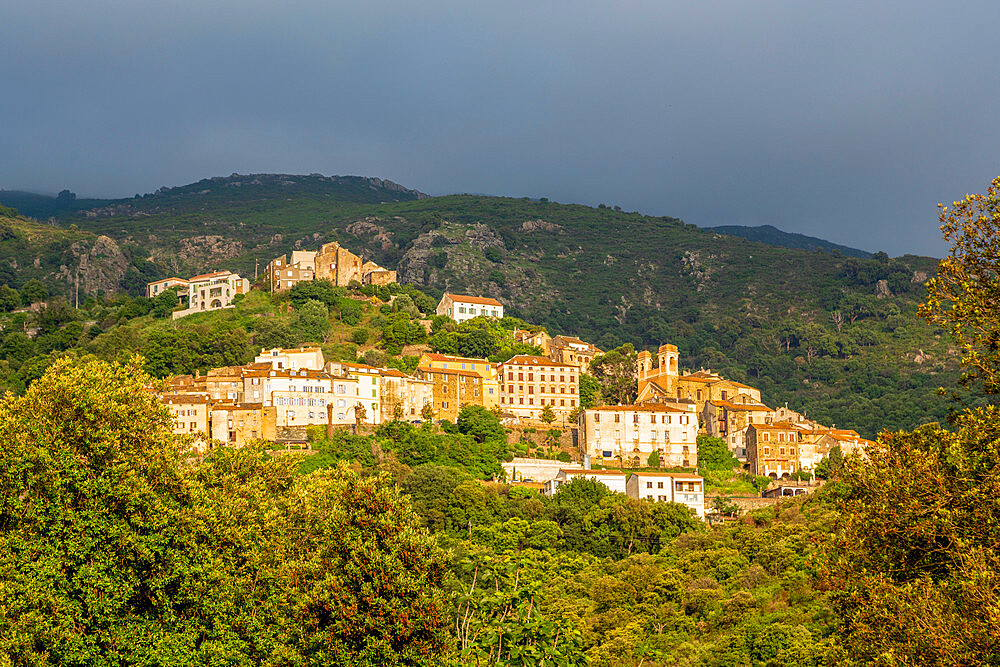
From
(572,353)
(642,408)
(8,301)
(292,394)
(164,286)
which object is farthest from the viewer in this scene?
(8,301)

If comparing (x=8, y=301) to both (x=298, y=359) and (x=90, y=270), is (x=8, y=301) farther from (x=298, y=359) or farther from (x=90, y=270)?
(x=298, y=359)

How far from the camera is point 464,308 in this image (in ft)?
447

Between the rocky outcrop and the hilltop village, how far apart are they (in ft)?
322

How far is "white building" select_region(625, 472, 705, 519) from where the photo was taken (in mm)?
84438

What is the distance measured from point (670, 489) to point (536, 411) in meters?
24.7

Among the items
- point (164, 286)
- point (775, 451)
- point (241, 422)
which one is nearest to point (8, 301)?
point (164, 286)

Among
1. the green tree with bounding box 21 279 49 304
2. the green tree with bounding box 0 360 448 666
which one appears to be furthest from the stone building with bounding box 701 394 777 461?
the green tree with bounding box 21 279 49 304

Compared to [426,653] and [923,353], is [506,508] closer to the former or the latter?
[426,653]

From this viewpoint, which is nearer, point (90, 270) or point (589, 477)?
point (589, 477)

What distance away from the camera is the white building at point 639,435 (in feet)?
318

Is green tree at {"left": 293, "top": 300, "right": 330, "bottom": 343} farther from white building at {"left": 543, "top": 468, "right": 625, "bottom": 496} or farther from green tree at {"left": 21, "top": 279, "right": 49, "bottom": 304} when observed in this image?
green tree at {"left": 21, "top": 279, "right": 49, "bottom": 304}

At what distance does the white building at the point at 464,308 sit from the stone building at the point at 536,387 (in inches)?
1006

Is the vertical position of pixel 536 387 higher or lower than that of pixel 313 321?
lower

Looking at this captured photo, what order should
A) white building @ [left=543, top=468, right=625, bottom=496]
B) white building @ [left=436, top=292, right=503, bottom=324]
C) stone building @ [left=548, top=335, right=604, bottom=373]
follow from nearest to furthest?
white building @ [left=543, top=468, right=625, bottom=496] → stone building @ [left=548, top=335, right=604, bottom=373] → white building @ [left=436, top=292, right=503, bottom=324]
